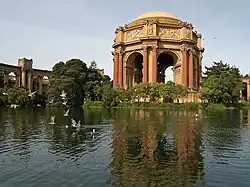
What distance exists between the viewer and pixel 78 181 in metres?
11.6

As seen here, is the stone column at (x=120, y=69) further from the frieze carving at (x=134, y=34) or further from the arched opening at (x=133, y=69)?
the frieze carving at (x=134, y=34)

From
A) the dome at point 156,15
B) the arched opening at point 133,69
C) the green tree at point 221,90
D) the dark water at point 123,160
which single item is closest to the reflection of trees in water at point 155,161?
the dark water at point 123,160

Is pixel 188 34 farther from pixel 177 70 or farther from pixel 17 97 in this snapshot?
pixel 17 97

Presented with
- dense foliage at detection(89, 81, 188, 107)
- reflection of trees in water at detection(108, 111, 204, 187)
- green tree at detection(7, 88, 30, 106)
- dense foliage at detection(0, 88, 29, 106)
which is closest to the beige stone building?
dense foliage at detection(89, 81, 188, 107)

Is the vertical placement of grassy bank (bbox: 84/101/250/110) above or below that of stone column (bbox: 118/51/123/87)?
below

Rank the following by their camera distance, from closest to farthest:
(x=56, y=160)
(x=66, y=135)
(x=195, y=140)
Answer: (x=56, y=160) < (x=195, y=140) < (x=66, y=135)

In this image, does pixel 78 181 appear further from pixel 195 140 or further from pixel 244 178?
pixel 195 140

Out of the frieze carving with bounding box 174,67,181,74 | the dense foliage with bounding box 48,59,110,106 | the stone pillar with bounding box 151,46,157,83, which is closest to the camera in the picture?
the dense foliage with bounding box 48,59,110,106

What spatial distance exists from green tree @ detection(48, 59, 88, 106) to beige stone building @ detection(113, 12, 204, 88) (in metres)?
9.60

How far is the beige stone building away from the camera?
82.4 metres

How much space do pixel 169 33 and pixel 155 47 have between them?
584 cm

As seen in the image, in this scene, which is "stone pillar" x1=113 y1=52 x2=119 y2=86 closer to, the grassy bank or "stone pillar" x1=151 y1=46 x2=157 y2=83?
"stone pillar" x1=151 y1=46 x2=157 y2=83

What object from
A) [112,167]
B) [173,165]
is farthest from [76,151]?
[173,165]

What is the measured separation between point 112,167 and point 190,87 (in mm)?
70799
